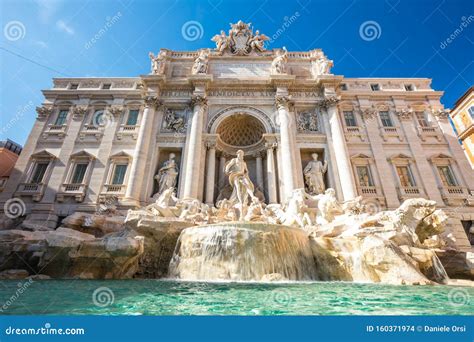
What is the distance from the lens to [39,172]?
1589cm

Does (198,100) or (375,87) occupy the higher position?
(375,87)

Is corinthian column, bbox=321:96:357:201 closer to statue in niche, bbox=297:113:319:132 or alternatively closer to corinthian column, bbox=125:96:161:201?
statue in niche, bbox=297:113:319:132

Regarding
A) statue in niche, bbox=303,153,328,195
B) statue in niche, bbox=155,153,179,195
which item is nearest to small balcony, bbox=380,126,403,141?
statue in niche, bbox=303,153,328,195

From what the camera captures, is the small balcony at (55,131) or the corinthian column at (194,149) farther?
the small balcony at (55,131)

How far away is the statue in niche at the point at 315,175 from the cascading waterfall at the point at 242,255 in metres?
7.82

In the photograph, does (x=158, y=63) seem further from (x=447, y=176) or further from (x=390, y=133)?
(x=447, y=176)

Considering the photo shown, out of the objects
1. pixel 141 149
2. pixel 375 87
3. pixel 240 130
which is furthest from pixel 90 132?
pixel 375 87

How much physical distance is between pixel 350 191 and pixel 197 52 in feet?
55.6

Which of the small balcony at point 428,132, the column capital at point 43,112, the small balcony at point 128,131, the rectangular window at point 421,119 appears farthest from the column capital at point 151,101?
the rectangular window at point 421,119

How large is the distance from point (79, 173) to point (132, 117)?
5680 mm

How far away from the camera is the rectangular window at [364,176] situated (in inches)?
625

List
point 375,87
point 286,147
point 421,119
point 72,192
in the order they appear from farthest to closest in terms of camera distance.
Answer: point 375,87 < point 421,119 < point 286,147 < point 72,192

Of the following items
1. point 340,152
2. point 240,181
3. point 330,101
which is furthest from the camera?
point 330,101

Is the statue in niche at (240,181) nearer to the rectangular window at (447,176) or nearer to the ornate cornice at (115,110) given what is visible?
the ornate cornice at (115,110)
